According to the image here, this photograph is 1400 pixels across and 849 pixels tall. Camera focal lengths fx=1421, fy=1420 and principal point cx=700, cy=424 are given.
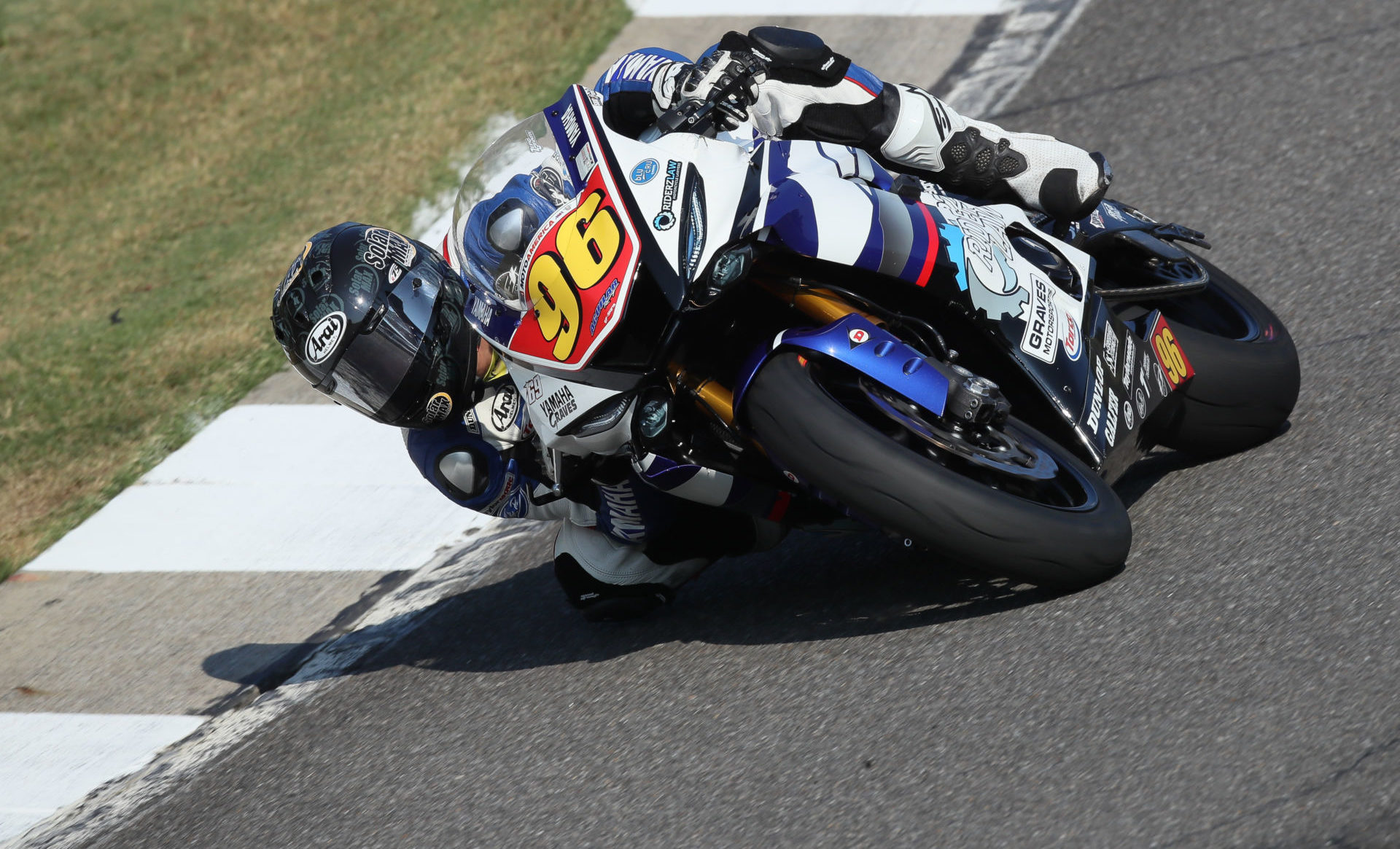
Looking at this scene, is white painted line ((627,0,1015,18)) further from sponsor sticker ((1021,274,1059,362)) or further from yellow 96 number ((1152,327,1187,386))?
sponsor sticker ((1021,274,1059,362))

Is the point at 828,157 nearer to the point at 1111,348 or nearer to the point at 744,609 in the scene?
the point at 1111,348

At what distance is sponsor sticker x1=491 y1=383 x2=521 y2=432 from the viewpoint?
12.3ft

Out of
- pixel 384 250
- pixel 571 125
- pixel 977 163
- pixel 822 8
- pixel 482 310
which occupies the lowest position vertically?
pixel 822 8

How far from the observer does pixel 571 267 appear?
10.3ft

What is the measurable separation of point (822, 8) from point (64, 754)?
19.3ft

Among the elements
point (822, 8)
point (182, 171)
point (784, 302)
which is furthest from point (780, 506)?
point (182, 171)

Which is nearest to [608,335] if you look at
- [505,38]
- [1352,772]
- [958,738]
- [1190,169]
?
[958,738]

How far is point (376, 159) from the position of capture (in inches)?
316

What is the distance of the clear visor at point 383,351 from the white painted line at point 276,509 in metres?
1.46

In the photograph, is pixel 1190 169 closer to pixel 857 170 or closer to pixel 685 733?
pixel 857 170

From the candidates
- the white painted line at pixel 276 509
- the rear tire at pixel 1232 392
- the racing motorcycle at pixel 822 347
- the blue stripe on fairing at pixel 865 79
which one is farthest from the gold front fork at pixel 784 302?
the white painted line at pixel 276 509

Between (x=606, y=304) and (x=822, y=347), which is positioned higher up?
(x=606, y=304)

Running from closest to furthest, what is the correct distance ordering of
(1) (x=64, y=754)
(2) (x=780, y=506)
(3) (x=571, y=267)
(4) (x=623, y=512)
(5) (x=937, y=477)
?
(5) (x=937, y=477)
(3) (x=571, y=267)
(2) (x=780, y=506)
(4) (x=623, y=512)
(1) (x=64, y=754)

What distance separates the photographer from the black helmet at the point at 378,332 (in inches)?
143
